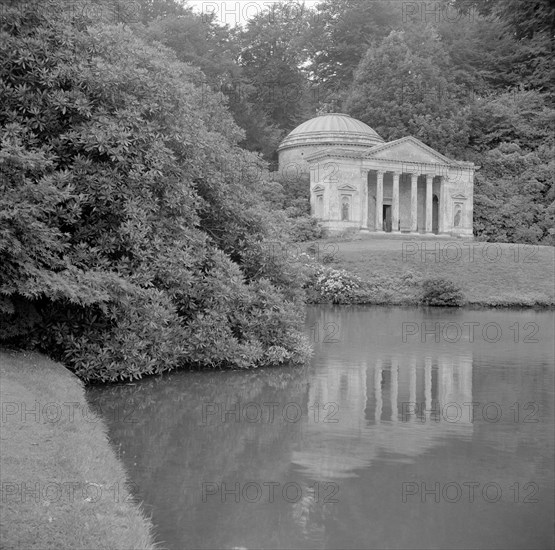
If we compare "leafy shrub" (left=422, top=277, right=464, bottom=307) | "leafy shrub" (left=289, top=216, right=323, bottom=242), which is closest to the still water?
"leafy shrub" (left=422, top=277, right=464, bottom=307)

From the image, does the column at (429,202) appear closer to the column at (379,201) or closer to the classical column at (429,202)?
the classical column at (429,202)

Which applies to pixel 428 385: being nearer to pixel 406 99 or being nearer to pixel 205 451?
pixel 205 451

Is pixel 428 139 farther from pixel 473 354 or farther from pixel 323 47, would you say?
pixel 473 354

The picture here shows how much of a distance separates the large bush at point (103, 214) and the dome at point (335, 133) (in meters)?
40.8

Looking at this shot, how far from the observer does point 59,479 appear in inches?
241

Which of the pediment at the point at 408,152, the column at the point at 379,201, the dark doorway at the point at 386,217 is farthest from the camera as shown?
the dark doorway at the point at 386,217

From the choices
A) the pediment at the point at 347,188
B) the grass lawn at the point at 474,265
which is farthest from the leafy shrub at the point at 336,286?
the pediment at the point at 347,188

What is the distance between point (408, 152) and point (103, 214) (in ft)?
131

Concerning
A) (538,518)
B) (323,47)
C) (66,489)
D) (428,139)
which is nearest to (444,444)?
(538,518)

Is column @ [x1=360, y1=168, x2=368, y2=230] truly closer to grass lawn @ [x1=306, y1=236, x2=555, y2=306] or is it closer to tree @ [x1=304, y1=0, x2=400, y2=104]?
grass lawn @ [x1=306, y1=236, x2=555, y2=306]

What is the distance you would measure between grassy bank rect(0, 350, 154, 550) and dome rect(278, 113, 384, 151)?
153 ft

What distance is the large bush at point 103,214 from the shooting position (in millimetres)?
10617

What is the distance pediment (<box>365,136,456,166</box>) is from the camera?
1890 inches

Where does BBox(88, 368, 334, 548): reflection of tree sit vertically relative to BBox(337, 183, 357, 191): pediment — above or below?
below
